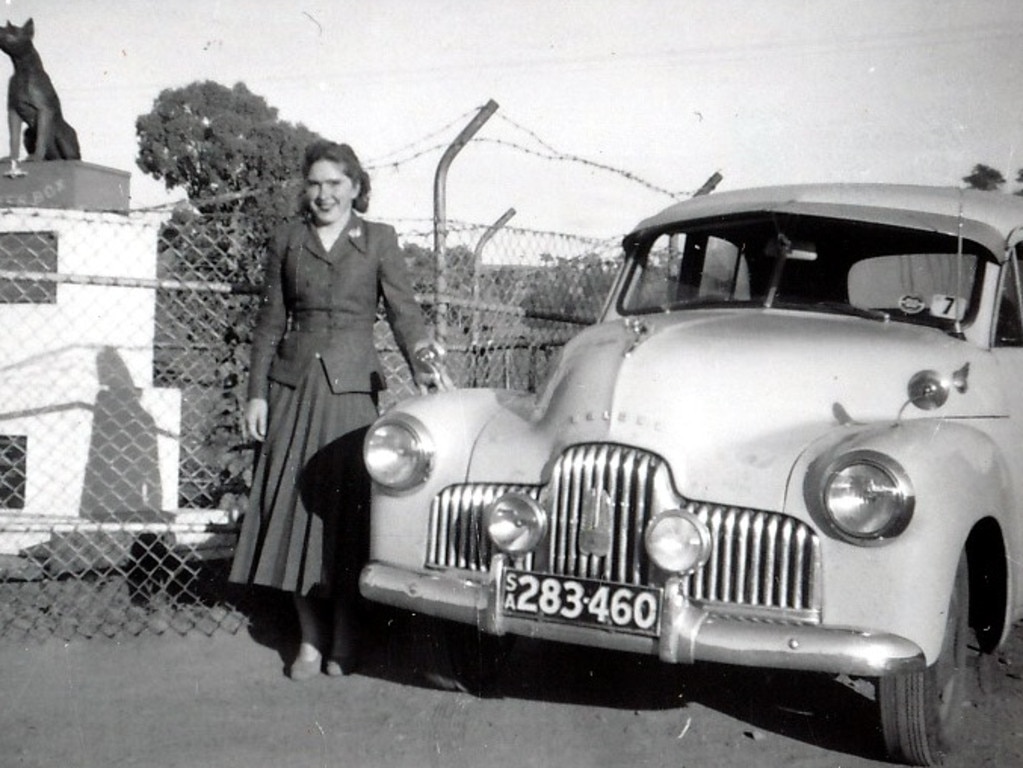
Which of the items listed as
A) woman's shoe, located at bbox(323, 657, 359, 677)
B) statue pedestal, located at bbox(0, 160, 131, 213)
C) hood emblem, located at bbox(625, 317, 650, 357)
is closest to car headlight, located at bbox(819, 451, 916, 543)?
hood emblem, located at bbox(625, 317, 650, 357)

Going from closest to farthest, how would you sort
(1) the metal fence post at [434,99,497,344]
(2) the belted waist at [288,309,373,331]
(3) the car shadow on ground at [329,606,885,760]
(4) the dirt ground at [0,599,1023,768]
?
1. (4) the dirt ground at [0,599,1023,768]
2. (3) the car shadow on ground at [329,606,885,760]
3. (2) the belted waist at [288,309,373,331]
4. (1) the metal fence post at [434,99,497,344]

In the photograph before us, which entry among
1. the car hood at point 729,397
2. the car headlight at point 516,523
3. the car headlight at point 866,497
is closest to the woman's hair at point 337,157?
the car hood at point 729,397

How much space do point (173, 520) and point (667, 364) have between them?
8.97 ft

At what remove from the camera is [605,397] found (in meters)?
3.32

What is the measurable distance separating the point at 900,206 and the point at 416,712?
101 inches

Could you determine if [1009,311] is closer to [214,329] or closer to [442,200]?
[442,200]

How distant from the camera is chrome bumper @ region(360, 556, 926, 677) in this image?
111 inches

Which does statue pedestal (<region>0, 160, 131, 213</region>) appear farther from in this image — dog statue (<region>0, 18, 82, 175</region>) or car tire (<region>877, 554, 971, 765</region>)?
car tire (<region>877, 554, 971, 765</region>)

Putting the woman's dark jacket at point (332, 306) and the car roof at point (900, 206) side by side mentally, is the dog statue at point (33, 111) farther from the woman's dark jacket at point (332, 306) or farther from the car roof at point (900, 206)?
the car roof at point (900, 206)

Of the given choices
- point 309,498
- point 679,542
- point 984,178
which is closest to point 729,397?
point 679,542

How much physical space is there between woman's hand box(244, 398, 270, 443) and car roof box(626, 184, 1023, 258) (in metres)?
1.93

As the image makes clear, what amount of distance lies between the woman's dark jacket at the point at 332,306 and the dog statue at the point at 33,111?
3.19 metres

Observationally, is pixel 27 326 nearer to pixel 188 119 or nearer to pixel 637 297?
pixel 637 297

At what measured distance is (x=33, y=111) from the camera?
6598mm
